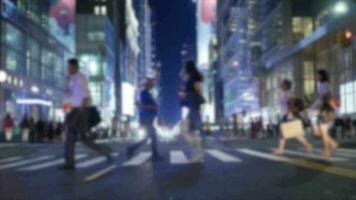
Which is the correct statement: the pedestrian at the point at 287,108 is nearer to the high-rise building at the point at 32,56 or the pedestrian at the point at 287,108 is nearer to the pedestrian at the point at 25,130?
the pedestrian at the point at 25,130

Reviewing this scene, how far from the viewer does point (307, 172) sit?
322 inches

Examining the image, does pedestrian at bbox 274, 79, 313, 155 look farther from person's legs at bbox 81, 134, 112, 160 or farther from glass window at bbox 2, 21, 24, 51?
glass window at bbox 2, 21, 24, 51

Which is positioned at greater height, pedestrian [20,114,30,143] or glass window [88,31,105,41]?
glass window [88,31,105,41]

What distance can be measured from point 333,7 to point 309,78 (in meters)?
8.56

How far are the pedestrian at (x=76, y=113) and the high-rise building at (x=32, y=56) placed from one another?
27962 millimetres

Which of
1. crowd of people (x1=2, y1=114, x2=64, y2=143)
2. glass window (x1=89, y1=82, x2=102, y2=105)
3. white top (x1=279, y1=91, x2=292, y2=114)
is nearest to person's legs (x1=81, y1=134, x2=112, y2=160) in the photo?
white top (x1=279, y1=91, x2=292, y2=114)

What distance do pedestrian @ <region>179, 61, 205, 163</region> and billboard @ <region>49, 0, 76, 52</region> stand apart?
1478 inches

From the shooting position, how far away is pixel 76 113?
31.6 feet

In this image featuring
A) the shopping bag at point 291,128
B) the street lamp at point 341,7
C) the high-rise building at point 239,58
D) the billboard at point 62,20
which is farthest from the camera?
the high-rise building at point 239,58

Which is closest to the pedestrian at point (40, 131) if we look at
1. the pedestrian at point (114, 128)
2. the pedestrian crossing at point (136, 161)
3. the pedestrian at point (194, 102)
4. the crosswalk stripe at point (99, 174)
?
the pedestrian crossing at point (136, 161)

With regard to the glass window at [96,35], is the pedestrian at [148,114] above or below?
below

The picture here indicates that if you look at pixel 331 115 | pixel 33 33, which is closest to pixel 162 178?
pixel 331 115

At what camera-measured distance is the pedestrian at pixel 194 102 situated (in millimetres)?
10742

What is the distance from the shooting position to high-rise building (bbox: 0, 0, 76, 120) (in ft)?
142
